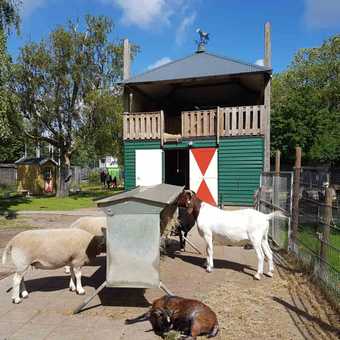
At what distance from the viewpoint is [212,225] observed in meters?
6.96

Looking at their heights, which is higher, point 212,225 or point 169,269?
point 212,225

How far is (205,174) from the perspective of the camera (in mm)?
13891

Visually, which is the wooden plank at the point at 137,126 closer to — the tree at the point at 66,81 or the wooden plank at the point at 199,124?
the wooden plank at the point at 199,124

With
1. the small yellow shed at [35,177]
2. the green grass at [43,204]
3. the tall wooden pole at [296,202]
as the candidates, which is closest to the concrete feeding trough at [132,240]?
the tall wooden pole at [296,202]

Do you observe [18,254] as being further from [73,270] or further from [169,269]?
[169,269]

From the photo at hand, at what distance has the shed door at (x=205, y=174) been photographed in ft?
45.3

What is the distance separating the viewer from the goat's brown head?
7.16 m

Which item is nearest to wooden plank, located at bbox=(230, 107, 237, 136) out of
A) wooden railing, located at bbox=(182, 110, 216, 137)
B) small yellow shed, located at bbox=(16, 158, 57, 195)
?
wooden railing, located at bbox=(182, 110, 216, 137)

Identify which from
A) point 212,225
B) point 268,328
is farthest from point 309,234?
point 268,328

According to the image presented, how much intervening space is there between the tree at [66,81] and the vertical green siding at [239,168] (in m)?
11.5

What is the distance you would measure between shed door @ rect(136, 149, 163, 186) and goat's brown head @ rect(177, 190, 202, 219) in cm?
722

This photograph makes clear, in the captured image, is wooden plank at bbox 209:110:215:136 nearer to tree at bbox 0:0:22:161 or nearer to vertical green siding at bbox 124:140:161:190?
vertical green siding at bbox 124:140:161:190

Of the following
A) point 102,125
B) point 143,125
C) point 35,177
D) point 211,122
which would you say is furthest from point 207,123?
point 35,177

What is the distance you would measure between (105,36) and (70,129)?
21.1ft
